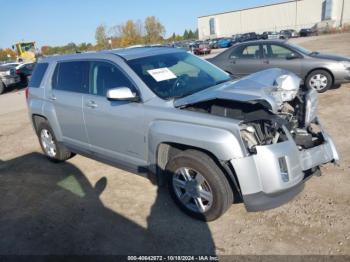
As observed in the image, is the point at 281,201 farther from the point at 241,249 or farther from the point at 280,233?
the point at 241,249

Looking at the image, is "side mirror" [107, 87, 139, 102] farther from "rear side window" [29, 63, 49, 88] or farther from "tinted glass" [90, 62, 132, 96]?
"rear side window" [29, 63, 49, 88]

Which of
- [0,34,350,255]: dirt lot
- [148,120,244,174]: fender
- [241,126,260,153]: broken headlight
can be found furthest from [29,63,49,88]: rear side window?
[241,126,260,153]: broken headlight

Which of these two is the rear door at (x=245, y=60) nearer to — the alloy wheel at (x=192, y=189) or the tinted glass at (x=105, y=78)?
the tinted glass at (x=105, y=78)

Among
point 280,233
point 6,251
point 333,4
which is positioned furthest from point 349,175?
point 333,4

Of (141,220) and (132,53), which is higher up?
(132,53)

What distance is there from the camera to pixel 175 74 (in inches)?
158

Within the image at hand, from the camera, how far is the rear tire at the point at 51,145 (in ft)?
17.4

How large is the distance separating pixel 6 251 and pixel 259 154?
2.78 m

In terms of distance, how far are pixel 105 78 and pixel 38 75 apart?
1928mm

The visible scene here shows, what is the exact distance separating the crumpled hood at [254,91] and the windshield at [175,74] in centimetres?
25

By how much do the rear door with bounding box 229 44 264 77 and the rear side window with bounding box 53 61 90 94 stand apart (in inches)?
221

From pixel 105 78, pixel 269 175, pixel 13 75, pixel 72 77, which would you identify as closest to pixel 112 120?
pixel 105 78

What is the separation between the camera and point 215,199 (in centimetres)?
323

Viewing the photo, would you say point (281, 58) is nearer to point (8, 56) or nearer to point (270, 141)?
point (270, 141)
